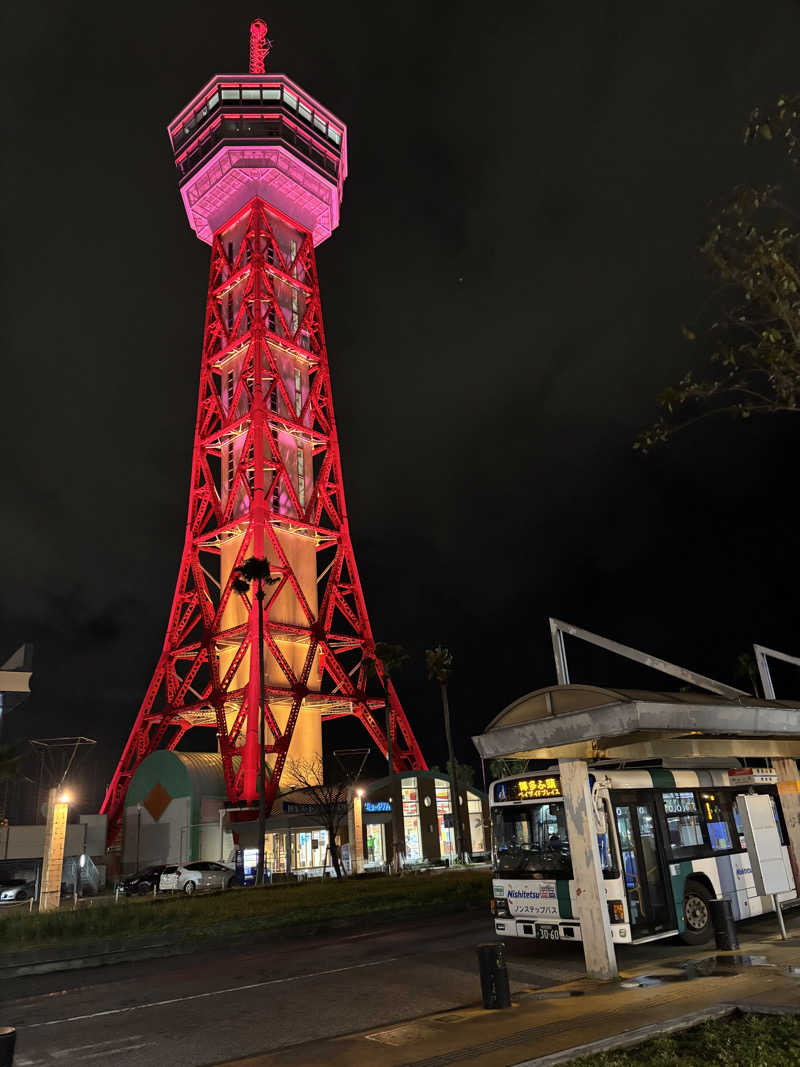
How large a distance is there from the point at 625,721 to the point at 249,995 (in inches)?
264

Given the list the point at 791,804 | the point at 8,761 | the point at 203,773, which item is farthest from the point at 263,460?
the point at 791,804

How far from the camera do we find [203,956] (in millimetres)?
Answer: 16328

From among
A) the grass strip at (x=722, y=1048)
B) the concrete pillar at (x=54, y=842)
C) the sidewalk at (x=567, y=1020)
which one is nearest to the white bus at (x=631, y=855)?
the sidewalk at (x=567, y=1020)

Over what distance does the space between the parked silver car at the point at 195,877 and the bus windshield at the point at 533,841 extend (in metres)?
24.5

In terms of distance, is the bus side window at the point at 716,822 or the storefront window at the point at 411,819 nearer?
the bus side window at the point at 716,822

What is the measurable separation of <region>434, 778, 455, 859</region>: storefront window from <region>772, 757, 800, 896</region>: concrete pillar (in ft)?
112

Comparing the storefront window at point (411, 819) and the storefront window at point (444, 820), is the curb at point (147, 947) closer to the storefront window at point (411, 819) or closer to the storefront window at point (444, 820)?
the storefront window at point (411, 819)

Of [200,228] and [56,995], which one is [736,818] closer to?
[56,995]

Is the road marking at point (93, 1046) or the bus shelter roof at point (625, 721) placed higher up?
the bus shelter roof at point (625, 721)

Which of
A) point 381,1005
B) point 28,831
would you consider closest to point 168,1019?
point 381,1005

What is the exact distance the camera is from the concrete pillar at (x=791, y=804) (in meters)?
14.9

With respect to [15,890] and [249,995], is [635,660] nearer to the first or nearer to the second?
[249,995]

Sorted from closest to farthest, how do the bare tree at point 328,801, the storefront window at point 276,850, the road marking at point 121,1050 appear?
the road marking at point 121,1050 < the bare tree at point 328,801 < the storefront window at point 276,850

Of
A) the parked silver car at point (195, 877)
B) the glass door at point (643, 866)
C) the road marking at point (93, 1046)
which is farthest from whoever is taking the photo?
the parked silver car at point (195, 877)
